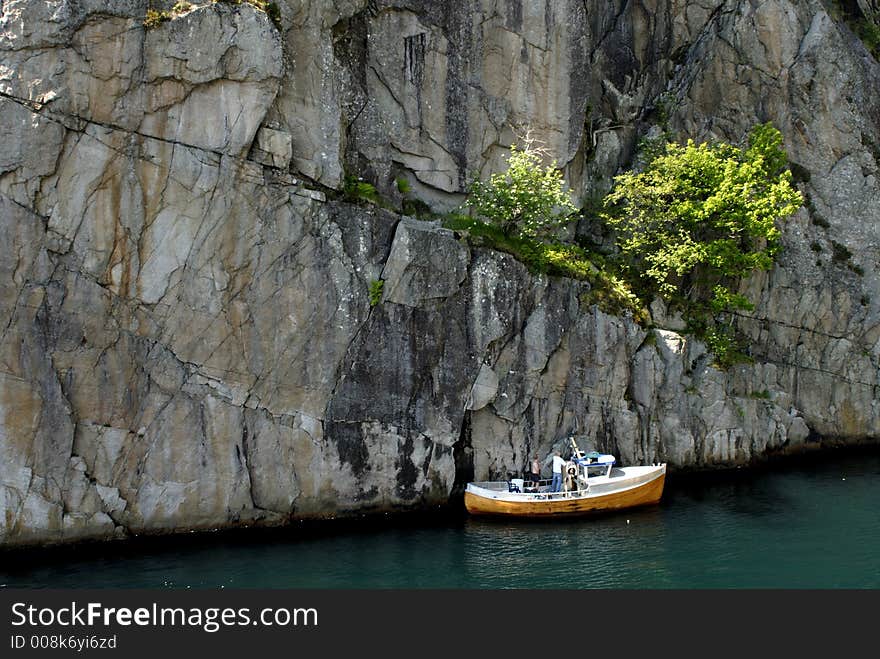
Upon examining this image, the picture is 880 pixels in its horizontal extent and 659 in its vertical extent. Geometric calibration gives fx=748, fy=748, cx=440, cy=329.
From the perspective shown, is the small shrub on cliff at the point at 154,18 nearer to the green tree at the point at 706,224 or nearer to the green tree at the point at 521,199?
the green tree at the point at 521,199

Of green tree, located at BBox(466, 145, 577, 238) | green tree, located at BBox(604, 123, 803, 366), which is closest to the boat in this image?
green tree, located at BBox(604, 123, 803, 366)

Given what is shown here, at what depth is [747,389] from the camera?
41312mm

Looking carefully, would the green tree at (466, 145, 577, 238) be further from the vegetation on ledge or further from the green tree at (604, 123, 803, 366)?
the green tree at (604, 123, 803, 366)

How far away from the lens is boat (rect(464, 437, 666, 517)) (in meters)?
32.6

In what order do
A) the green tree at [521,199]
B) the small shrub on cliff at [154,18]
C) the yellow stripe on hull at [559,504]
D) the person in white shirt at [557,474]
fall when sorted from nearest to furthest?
the small shrub on cliff at [154,18], the yellow stripe on hull at [559,504], the person in white shirt at [557,474], the green tree at [521,199]

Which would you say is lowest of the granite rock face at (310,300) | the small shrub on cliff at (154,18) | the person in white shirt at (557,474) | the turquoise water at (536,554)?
the turquoise water at (536,554)

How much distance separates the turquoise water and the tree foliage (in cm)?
1255

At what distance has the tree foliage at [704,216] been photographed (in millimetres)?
39375

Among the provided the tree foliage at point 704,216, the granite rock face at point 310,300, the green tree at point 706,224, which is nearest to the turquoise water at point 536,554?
the granite rock face at point 310,300

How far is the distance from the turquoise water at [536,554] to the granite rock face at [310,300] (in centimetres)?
196

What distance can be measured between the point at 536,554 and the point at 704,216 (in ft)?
68.1

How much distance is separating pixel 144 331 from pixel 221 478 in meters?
6.62

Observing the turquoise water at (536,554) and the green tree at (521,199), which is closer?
the turquoise water at (536,554)

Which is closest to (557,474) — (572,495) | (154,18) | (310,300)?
(572,495)
